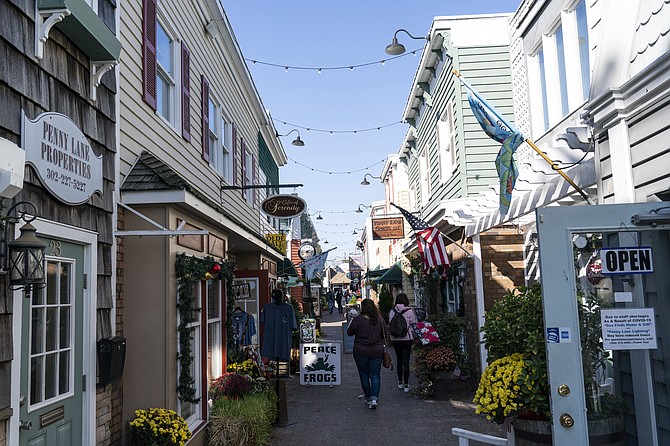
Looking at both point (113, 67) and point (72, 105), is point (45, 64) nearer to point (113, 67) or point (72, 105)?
point (72, 105)

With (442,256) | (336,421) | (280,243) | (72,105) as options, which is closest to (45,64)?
(72,105)

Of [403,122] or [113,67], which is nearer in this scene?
[113,67]

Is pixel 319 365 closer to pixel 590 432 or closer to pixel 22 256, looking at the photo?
pixel 590 432

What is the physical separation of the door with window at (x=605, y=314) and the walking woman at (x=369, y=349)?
5.19 m

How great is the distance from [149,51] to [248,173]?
24.6 feet

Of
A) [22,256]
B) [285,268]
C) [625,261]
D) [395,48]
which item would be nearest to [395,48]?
[395,48]

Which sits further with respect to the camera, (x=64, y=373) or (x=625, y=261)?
(x=64, y=373)

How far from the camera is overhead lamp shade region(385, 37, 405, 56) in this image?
11.6 meters

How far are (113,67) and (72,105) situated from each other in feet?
2.94

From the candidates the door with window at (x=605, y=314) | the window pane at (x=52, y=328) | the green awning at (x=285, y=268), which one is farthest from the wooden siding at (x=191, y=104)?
the green awning at (x=285, y=268)

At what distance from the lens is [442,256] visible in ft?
36.2

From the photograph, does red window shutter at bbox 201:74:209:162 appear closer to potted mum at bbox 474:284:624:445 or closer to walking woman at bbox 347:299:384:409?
walking woman at bbox 347:299:384:409

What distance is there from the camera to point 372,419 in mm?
8633

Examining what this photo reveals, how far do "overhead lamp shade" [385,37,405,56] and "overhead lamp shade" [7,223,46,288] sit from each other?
8.94 metres
